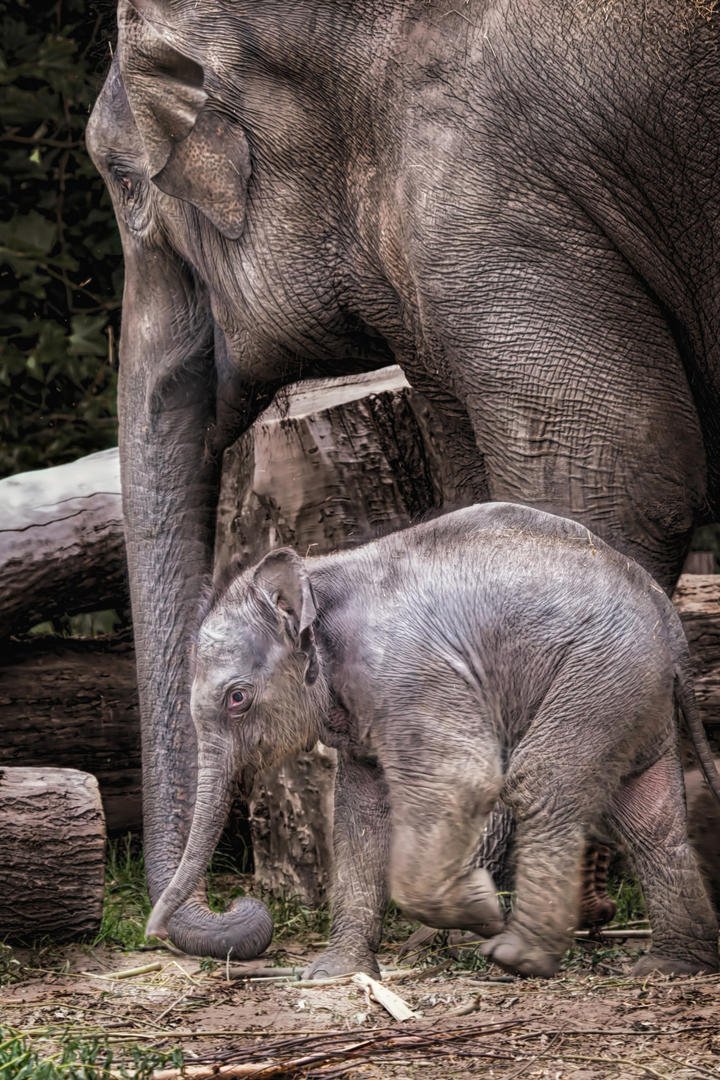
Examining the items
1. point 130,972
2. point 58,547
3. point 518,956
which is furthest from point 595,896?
point 58,547

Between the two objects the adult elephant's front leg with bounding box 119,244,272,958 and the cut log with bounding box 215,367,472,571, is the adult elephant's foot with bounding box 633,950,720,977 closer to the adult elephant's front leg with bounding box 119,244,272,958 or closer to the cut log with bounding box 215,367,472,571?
the adult elephant's front leg with bounding box 119,244,272,958

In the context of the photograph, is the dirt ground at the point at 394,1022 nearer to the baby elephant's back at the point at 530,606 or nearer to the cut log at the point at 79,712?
the baby elephant's back at the point at 530,606

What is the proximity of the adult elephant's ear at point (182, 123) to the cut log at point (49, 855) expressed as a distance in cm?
119

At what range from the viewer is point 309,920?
13.2ft

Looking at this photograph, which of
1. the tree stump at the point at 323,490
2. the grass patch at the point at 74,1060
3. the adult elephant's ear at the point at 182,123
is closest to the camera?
the grass patch at the point at 74,1060

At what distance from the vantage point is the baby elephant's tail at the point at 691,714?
3.04 meters

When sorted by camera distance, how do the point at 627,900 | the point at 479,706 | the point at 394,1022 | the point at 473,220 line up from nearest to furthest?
1. the point at 394,1022
2. the point at 479,706
3. the point at 473,220
4. the point at 627,900

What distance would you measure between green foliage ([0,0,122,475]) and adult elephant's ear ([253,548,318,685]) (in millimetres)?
3850

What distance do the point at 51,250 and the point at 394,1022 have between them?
4688mm

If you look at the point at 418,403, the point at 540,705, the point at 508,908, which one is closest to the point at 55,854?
the point at 508,908

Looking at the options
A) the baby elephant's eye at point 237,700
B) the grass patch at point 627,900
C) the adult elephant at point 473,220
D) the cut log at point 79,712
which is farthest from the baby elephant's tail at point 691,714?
the cut log at point 79,712

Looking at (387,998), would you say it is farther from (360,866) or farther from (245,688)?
(245,688)

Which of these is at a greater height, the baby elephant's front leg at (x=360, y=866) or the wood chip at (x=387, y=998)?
the baby elephant's front leg at (x=360, y=866)

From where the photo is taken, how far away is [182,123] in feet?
11.5
